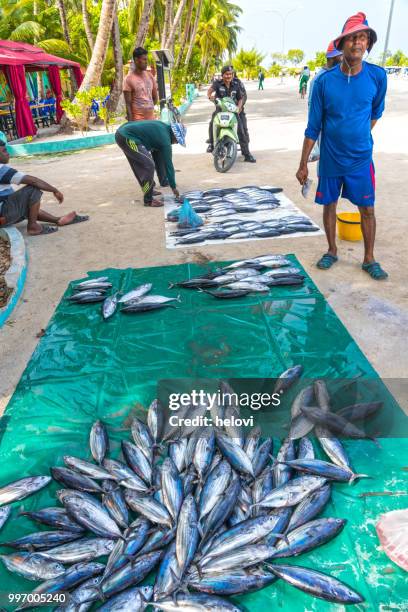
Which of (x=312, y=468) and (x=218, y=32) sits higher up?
(x=218, y=32)

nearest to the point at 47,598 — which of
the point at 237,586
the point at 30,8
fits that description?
the point at 237,586

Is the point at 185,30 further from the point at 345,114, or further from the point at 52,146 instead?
the point at 345,114

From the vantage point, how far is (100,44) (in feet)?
44.8

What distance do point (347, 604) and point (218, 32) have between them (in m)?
55.8

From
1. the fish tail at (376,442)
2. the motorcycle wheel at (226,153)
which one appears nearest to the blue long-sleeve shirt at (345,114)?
the fish tail at (376,442)

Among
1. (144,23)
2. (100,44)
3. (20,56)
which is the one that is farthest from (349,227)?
(144,23)

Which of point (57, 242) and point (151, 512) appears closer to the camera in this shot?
point (151, 512)

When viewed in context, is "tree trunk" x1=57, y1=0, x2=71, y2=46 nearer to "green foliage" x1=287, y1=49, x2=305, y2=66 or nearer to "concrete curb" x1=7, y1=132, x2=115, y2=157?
"concrete curb" x1=7, y1=132, x2=115, y2=157

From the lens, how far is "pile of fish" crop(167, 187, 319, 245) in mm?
5449

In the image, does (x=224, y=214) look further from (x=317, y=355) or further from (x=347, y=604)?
(x=347, y=604)

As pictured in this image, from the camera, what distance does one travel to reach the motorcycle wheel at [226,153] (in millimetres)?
8672

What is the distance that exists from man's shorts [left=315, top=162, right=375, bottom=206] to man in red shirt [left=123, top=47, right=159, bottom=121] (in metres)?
4.42

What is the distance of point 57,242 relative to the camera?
5824mm

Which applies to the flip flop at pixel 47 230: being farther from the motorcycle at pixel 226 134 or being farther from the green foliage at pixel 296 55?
the green foliage at pixel 296 55
